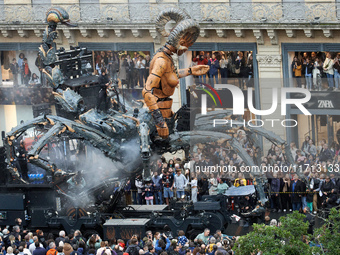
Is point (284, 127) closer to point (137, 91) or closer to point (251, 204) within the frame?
point (251, 204)

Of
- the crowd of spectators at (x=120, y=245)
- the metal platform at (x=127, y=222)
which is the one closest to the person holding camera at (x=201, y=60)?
the metal platform at (x=127, y=222)

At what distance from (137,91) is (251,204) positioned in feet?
36.1

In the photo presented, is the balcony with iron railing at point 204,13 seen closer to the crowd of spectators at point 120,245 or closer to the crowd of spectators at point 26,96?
the crowd of spectators at point 26,96

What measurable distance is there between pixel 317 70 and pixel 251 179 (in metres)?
7.96

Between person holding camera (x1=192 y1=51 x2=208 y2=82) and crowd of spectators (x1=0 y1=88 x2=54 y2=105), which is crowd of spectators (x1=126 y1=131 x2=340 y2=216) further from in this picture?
crowd of spectators (x1=0 y1=88 x2=54 y2=105)

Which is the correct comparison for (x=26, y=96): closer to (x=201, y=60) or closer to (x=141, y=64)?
(x=141, y=64)

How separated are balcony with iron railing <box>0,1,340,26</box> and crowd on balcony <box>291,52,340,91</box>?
4.04 ft

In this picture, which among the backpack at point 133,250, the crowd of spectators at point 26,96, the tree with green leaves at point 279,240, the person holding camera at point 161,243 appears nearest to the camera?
the tree with green leaves at point 279,240

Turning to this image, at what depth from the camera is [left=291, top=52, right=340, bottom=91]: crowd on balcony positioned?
35219 millimetres

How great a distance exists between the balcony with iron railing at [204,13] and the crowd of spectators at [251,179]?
6.26m

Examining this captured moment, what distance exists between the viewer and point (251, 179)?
2916 centimetres

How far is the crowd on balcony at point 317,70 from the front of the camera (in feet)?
116

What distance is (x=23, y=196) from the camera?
2758 centimetres

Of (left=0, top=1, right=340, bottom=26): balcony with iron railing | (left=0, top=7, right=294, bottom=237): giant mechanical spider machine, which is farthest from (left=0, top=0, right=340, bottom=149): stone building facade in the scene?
(left=0, top=7, right=294, bottom=237): giant mechanical spider machine
